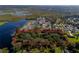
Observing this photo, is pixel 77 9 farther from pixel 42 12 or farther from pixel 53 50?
pixel 53 50

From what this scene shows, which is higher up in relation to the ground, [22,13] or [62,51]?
[22,13]

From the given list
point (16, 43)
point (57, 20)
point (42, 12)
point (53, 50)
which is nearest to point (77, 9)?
point (57, 20)

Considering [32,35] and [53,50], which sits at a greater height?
[32,35]

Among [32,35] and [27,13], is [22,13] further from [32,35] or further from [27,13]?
[32,35]
